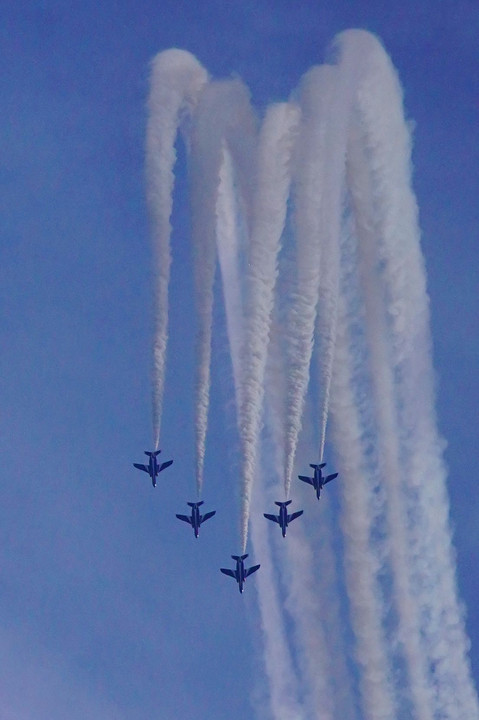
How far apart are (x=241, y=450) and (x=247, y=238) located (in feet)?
24.5

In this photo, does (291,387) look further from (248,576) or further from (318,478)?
(248,576)

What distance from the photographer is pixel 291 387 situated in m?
55.8

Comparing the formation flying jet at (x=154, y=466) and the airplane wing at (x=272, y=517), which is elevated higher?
the formation flying jet at (x=154, y=466)

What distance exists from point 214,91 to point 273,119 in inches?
91.1

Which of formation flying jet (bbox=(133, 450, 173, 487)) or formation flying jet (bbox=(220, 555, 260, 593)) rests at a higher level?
formation flying jet (bbox=(133, 450, 173, 487))

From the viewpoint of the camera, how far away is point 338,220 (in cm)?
5428

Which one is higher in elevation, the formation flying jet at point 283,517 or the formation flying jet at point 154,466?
the formation flying jet at point 154,466

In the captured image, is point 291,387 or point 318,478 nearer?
point 291,387

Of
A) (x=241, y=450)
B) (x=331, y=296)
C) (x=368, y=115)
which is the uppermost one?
(x=368, y=115)

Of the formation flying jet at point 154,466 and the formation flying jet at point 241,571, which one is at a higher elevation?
the formation flying jet at point 154,466

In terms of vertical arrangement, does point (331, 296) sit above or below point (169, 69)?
below

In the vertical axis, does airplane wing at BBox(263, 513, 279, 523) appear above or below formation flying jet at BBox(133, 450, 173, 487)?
below


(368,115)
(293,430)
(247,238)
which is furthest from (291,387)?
(368,115)

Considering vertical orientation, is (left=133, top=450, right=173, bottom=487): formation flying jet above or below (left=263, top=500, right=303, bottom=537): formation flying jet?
above
